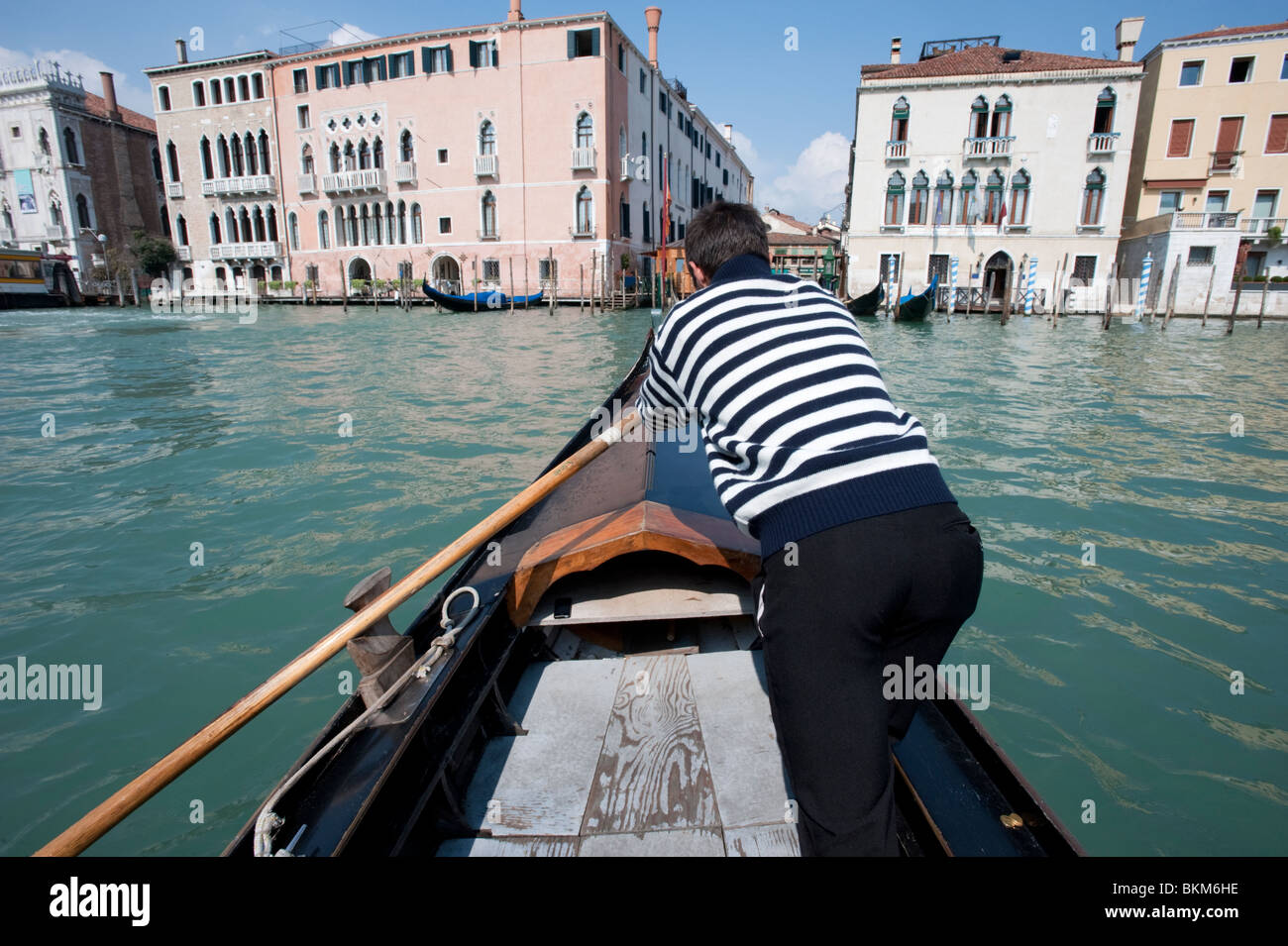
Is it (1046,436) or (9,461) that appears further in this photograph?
(1046,436)

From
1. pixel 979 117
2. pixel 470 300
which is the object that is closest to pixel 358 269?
pixel 470 300

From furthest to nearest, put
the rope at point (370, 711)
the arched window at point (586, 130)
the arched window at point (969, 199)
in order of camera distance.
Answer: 1. the arched window at point (586, 130)
2. the arched window at point (969, 199)
3. the rope at point (370, 711)

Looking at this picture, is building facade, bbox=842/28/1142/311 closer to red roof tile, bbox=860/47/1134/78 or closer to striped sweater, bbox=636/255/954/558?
red roof tile, bbox=860/47/1134/78

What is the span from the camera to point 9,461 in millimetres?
4738

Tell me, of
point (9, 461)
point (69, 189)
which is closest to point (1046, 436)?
point (9, 461)

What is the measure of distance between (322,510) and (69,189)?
26.8 meters

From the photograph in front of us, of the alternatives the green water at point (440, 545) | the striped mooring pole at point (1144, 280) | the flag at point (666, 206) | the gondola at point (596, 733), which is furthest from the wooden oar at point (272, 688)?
the striped mooring pole at point (1144, 280)

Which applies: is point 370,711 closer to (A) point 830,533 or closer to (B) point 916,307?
(A) point 830,533

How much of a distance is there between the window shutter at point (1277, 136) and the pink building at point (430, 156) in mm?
15348

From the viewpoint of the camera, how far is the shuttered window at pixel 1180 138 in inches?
687

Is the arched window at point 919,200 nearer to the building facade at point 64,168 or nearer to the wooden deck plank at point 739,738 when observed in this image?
the wooden deck plank at point 739,738

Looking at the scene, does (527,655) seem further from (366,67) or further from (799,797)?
(366,67)
